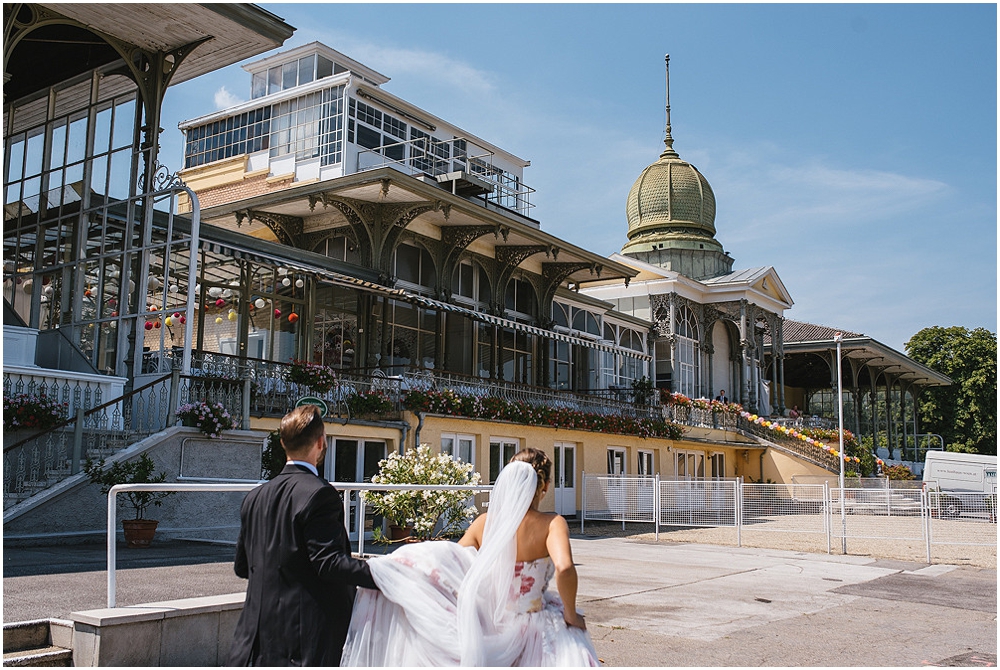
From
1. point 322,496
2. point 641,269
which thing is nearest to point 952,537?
point 322,496

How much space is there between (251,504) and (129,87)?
1681 centimetres

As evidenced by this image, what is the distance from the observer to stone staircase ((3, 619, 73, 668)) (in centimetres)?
537

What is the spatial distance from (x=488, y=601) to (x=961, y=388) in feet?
211

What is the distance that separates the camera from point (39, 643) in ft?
18.6

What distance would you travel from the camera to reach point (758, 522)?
19.9m

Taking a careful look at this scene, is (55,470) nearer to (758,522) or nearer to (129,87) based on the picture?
(129,87)

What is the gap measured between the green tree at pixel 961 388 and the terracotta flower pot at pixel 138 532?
189 feet

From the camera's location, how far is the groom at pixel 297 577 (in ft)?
12.9

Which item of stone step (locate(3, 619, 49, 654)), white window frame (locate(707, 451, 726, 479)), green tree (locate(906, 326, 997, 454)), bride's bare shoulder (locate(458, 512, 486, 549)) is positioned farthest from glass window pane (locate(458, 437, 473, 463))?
green tree (locate(906, 326, 997, 454))

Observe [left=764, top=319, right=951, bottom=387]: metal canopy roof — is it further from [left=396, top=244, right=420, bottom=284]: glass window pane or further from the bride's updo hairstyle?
the bride's updo hairstyle

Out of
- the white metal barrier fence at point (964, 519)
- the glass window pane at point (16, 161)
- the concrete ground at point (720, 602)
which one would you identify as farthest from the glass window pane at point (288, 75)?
the white metal barrier fence at point (964, 519)

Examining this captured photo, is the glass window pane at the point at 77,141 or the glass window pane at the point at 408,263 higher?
the glass window pane at the point at 77,141

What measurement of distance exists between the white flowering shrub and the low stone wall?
8.85 ft

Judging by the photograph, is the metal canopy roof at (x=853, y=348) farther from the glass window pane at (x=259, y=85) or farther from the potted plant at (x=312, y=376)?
the potted plant at (x=312, y=376)
